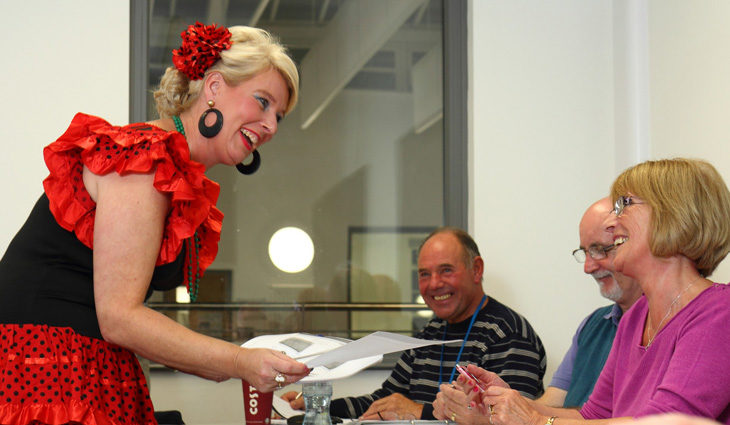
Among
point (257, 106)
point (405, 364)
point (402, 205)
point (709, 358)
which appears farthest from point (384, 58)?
point (709, 358)

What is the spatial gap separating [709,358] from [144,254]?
3.80ft

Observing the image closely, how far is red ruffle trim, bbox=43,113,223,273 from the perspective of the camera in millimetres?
1593

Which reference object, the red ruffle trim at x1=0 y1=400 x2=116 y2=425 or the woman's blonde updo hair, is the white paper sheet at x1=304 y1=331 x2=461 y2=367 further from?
the woman's blonde updo hair

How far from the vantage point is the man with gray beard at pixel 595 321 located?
2.57 meters

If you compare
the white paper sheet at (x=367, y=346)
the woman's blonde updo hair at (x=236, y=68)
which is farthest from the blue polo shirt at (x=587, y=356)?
the woman's blonde updo hair at (x=236, y=68)

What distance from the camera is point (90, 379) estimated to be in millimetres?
1588

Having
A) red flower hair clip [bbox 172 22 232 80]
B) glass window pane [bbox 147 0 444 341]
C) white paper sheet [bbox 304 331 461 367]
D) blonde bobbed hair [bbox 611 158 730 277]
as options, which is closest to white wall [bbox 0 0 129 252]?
glass window pane [bbox 147 0 444 341]

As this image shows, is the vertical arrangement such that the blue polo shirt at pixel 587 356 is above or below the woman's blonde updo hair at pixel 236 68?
below

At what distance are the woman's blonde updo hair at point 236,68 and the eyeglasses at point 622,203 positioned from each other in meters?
0.85

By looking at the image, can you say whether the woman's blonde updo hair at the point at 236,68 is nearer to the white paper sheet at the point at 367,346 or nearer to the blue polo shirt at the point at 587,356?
the white paper sheet at the point at 367,346

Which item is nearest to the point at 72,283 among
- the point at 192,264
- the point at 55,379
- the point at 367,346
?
the point at 55,379

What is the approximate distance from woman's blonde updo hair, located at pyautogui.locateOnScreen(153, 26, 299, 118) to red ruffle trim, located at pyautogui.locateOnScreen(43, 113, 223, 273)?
22 centimetres

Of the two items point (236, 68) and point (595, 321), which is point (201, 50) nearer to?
point (236, 68)

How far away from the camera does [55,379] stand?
1.56m
